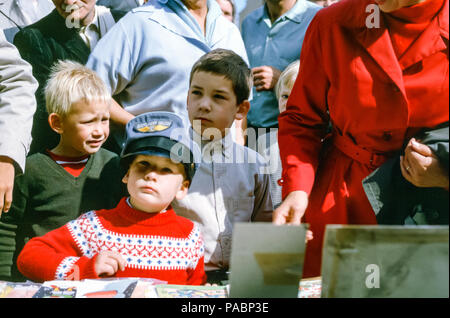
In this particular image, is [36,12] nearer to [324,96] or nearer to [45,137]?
[45,137]

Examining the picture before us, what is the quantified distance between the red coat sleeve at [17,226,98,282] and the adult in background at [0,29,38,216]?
0.79 ft

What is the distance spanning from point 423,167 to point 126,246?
1136 millimetres

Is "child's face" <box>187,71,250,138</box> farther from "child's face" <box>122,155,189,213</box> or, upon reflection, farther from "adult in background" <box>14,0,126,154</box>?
"adult in background" <box>14,0,126,154</box>

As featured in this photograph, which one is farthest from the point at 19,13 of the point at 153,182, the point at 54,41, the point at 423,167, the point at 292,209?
the point at 423,167

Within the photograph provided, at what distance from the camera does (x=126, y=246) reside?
6.89ft

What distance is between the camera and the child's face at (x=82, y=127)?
2.31 metres

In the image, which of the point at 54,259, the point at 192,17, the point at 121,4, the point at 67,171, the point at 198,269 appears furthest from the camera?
the point at 121,4

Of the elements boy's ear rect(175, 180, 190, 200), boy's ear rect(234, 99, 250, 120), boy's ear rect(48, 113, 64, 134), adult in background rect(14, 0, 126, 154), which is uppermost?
adult in background rect(14, 0, 126, 154)

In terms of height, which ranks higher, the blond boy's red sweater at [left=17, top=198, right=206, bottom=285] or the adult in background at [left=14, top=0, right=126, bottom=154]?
the adult in background at [left=14, top=0, right=126, bottom=154]

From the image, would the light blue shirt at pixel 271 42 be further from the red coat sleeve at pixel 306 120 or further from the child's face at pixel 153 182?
the child's face at pixel 153 182

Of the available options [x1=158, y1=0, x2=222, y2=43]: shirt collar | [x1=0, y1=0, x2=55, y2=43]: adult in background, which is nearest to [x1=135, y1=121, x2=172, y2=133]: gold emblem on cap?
[x1=158, y1=0, x2=222, y2=43]: shirt collar

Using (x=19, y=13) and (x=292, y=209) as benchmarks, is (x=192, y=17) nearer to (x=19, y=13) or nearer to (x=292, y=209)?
(x=19, y=13)

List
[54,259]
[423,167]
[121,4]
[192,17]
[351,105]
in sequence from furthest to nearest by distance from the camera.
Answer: [121,4] < [192,17] < [54,259] < [351,105] < [423,167]

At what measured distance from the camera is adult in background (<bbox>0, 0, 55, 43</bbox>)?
92.5 inches
